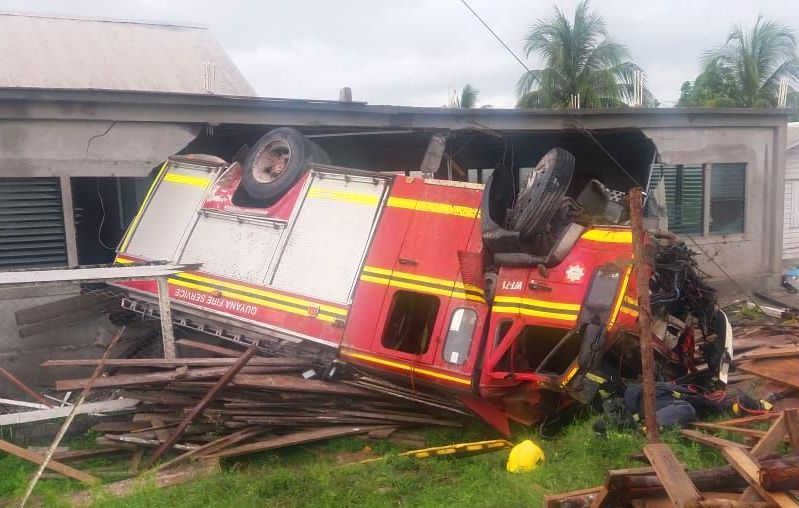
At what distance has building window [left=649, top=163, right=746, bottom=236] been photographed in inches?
543

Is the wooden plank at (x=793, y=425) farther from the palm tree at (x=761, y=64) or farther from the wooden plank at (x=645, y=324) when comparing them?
the palm tree at (x=761, y=64)

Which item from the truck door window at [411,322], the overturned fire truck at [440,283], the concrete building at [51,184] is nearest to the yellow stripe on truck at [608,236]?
the overturned fire truck at [440,283]

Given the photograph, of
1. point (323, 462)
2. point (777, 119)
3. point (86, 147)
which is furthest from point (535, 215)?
point (777, 119)

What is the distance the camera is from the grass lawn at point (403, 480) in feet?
19.2

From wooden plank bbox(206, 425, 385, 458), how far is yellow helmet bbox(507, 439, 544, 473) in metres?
1.76

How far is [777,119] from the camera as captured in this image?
14.0 m

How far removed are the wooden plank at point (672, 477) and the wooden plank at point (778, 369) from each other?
3.09 meters

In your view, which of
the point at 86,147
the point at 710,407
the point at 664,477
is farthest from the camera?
the point at 86,147

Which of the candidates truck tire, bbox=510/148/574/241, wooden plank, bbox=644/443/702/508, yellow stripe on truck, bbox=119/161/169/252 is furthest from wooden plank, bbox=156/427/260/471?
wooden plank, bbox=644/443/702/508

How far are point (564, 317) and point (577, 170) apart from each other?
7960 mm

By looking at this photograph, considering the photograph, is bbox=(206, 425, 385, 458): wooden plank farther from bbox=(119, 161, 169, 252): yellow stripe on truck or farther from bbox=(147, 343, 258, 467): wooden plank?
bbox=(119, 161, 169, 252): yellow stripe on truck

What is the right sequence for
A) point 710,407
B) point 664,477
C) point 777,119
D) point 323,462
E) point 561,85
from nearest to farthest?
1. point 664,477
2. point 710,407
3. point 323,462
4. point 777,119
5. point 561,85

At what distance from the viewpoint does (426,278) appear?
7.64 meters

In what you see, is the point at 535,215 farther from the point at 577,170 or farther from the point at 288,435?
the point at 577,170
